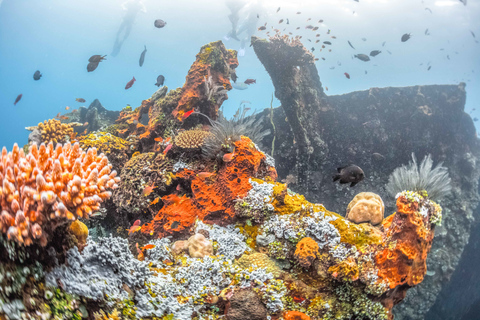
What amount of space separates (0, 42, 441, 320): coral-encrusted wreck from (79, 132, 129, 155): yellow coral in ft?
4.09

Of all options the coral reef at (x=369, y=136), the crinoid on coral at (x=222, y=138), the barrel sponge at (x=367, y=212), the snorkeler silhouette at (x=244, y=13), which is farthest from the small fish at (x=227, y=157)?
the snorkeler silhouette at (x=244, y=13)

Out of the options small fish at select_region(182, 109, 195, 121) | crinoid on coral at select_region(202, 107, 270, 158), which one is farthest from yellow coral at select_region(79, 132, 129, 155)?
crinoid on coral at select_region(202, 107, 270, 158)

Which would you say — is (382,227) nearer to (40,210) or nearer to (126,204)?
(40,210)

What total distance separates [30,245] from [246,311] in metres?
2.37

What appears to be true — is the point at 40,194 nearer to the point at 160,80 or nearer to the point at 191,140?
the point at 191,140

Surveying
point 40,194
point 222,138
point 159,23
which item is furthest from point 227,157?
point 159,23

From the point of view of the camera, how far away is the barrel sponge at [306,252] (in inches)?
132

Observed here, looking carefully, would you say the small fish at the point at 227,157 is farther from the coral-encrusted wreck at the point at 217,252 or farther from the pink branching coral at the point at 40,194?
the pink branching coral at the point at 40,194

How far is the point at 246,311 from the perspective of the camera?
2.84 meters

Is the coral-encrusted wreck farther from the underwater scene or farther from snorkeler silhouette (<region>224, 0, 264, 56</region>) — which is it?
snorkeler silhouette (<region>224, 0, 264, 56</region>)

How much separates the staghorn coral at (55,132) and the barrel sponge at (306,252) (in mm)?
6822

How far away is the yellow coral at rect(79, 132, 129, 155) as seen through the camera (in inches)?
243

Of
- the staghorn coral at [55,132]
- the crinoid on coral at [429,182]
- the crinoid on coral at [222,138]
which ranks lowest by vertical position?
the crinoid on coral at [429,182]

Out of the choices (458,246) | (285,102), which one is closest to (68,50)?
(285,102)
